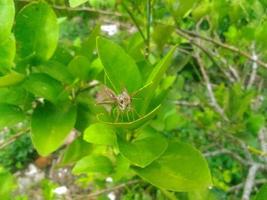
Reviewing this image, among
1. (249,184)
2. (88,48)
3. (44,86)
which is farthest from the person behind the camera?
(249,184)

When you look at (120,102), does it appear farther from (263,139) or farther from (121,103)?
(263,139)

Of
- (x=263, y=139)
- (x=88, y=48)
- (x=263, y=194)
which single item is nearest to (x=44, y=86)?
(x=88, y=48)

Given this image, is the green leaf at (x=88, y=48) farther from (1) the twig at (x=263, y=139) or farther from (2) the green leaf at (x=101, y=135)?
(1) the twig at (x=263, y=139)

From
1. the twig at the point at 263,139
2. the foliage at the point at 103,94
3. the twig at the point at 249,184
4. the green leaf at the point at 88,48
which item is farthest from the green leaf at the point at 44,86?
the twig at the point at 263,139

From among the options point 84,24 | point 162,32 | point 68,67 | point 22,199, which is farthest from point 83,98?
point 84,24

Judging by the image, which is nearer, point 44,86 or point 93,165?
point 44,86

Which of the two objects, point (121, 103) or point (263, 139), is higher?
point (121, 103)

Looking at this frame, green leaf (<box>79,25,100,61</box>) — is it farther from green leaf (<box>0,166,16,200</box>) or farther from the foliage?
green leaf (<box>0,166,16,200</box>)
